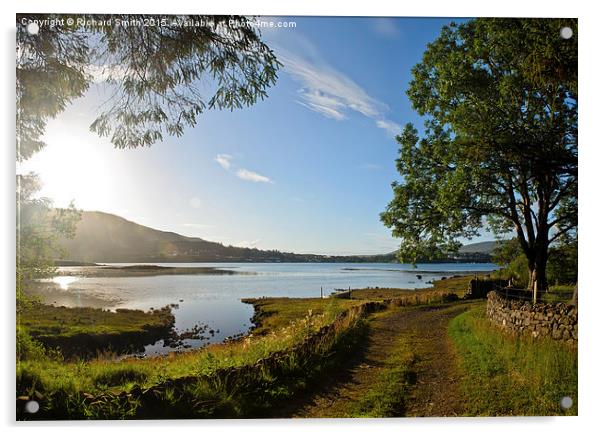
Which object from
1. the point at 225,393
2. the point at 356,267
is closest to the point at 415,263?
the point at 356,267

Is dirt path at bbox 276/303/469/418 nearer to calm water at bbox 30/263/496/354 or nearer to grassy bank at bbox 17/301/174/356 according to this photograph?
calm water at bbox 30/263/496/354

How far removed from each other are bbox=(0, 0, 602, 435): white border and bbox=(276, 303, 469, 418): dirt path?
0.60ft

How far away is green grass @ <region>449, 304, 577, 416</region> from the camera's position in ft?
14.5

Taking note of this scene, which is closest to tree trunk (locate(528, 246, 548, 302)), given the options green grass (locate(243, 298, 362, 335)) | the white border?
the white border

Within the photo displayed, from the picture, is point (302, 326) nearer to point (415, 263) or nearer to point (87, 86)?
point (415, 263)

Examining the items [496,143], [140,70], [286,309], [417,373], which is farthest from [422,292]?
[140,70]

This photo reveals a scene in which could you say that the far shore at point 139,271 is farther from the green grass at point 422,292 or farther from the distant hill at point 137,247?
the green grass at point 422,292

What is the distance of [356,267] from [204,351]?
214cm

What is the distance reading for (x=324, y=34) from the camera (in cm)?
477

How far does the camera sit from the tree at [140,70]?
15.2ft

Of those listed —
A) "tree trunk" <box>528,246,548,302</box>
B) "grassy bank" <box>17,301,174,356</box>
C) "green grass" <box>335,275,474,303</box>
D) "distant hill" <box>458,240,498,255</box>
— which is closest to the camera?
"grassy bank" <box>17,301,174,356</box>

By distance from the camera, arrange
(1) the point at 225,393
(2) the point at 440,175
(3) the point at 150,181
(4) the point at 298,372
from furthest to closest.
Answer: (2) the point at 440,175, (3) the point at 150,181, (4) the point at 298,372, (1) the point at 225,393
